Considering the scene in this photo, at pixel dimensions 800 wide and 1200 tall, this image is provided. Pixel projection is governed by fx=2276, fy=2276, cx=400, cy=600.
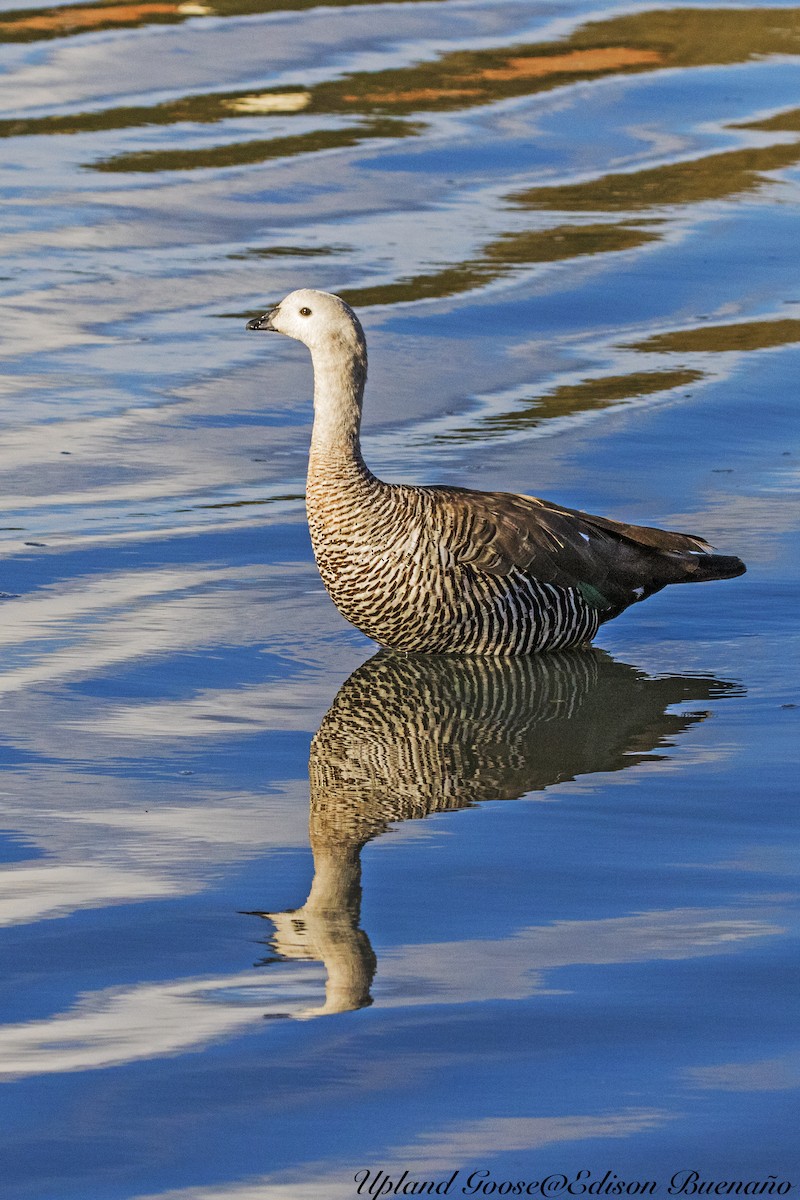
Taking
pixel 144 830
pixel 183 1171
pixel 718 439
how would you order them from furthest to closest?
pixel 718 439, pixel 144 830, pixel 183 1171

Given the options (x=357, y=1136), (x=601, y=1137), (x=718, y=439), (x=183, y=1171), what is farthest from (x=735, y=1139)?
(x=718, y=439)

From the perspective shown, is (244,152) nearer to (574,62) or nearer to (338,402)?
(574,62)

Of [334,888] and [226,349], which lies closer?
[334,888]

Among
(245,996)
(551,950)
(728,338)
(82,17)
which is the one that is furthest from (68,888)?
(82,17)

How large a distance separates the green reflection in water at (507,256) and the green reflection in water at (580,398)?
1.71 metres

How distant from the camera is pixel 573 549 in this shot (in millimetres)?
9117

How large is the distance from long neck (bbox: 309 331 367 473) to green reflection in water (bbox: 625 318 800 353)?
14.7 feet

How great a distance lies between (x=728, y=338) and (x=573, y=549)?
4.72 meters

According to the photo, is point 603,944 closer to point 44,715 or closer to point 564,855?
point 564,855

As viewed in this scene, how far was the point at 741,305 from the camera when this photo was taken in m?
14.1

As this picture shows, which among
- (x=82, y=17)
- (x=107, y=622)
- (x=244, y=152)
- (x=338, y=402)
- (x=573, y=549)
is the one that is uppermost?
(x=82, y=17)

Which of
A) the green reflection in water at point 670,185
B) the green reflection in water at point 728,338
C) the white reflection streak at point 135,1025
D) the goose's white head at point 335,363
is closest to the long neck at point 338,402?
the goose's white head at point 335,363

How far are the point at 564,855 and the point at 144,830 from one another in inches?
50.7

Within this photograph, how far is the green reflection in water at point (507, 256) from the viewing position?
13.9 m
